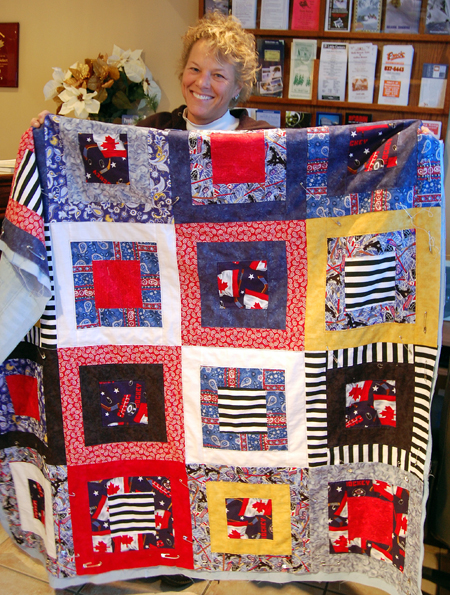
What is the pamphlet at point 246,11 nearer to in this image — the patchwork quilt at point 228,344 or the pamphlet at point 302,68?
the pamphlet at point 302,68

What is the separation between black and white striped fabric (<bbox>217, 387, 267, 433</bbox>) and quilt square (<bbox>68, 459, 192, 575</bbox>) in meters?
0.19

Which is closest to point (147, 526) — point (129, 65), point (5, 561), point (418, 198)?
point (5, 561)

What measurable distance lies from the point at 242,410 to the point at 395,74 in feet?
5.85

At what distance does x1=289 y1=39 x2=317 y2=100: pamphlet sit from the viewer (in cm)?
226

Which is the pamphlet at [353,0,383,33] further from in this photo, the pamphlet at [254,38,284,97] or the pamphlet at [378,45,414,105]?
the pamphlet at [254,38,284,97]

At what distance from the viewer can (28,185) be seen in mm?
1164

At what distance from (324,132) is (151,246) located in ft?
1.68

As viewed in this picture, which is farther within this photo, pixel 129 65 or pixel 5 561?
pixel 129 65

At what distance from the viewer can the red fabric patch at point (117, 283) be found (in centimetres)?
124

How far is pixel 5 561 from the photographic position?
1.56 m

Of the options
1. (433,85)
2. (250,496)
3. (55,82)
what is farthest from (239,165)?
(55,82)

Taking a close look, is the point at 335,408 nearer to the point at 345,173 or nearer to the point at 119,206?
the point at 345,173

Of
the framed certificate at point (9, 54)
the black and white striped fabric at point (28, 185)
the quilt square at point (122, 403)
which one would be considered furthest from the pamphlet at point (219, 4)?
the quilt square at point (122, 403)

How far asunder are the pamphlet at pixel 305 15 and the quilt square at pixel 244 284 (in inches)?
63.0
